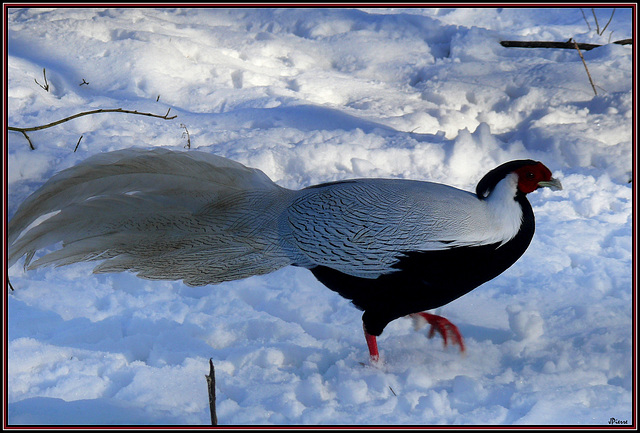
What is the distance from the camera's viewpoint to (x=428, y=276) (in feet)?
7.22

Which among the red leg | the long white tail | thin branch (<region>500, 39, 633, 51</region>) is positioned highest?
thin branch (<region>500, 39, 633, 51</region>)

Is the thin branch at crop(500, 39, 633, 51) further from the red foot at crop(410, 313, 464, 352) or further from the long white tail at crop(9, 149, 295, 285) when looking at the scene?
the long white tail at crop(9, 149, 295, 285)

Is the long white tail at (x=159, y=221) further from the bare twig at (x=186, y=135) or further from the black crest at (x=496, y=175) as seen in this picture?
the bare twig at (x=186, y=135)

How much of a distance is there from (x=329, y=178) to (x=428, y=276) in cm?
170

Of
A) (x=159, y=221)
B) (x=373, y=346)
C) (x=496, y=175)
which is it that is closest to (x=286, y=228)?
(x=159, y=221)

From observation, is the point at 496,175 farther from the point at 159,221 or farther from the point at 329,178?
the point at 329,178

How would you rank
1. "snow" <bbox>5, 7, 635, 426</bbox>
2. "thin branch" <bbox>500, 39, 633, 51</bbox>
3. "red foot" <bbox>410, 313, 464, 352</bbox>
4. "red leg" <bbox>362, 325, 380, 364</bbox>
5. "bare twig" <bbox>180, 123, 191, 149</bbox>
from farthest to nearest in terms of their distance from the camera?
"thin branch" <bbox>500, 39, 633, 51</bbox> → "bare twig" <bbox>180, 123, 191, 149</bbox> → "red foot" <bbox>410, 313, 464, 352</bbox> → "red leg" <bbox>362, 325, 380, 364</bbox> → "snow" <bbox>5, 7, 635, 426</bbox>

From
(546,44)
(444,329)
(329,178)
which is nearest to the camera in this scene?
(444,329)

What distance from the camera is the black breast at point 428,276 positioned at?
7.12 ft

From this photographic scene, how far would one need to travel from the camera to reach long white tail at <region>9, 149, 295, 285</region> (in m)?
2.21

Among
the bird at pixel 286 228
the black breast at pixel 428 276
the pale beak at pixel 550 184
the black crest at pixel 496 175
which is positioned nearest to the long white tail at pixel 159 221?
the bird at pixel 286 228

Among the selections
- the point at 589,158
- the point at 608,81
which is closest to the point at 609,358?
the point at 589,158

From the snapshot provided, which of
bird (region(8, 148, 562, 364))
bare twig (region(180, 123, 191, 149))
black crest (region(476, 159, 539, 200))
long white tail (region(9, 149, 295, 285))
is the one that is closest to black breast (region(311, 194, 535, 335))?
bird (region(8, 148, 562, 364))

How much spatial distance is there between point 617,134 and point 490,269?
8.52 feet
